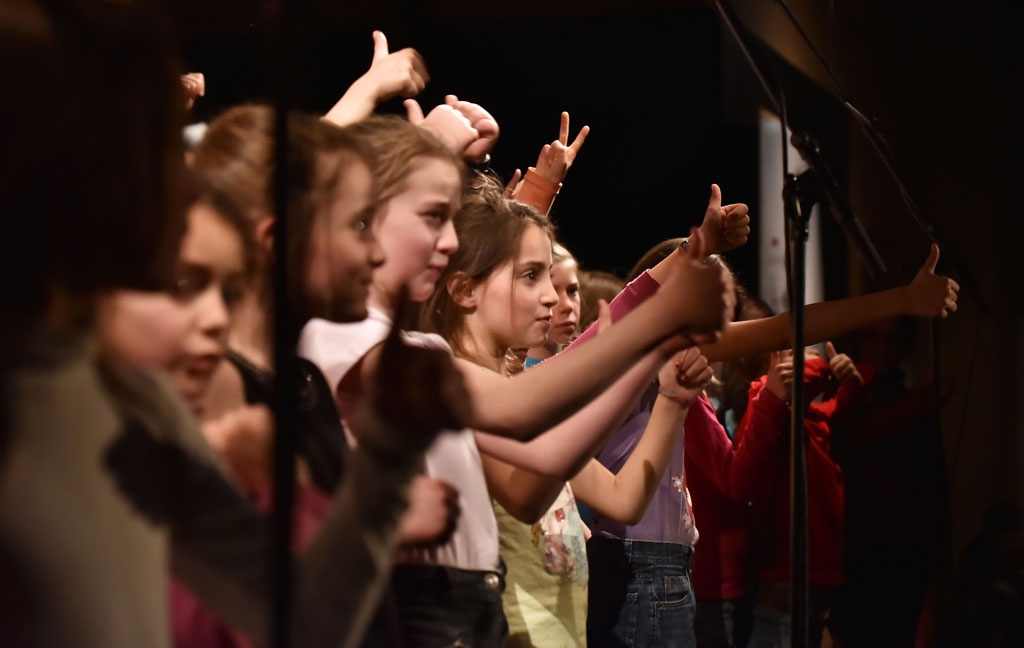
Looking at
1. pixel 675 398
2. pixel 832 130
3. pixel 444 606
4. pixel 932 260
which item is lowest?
pixel 444 606

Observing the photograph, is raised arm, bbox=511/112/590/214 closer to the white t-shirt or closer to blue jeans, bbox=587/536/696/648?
blue jeans, bbox=587/536/696/648

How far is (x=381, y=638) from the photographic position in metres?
0.75

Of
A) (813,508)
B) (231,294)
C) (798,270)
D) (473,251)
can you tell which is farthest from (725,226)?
(813,508)

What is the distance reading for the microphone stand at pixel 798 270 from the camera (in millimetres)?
1104

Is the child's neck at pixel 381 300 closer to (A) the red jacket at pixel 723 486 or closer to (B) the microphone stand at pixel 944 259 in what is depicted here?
(B) the microphone stand at pixel 944 259

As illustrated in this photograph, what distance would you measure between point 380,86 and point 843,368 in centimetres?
115

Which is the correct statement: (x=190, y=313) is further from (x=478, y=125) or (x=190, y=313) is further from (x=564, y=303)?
(x=564, y=303)

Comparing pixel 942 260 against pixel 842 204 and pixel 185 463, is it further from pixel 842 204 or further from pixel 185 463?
pixel 185 463

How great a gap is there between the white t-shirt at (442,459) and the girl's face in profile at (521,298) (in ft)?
0.89

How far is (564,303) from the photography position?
1651 millimetres

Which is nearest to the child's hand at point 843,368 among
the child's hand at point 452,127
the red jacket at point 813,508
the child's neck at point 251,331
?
the red jacket at point 813,508

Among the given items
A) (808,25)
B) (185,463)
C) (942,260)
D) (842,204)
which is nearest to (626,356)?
(185,463)

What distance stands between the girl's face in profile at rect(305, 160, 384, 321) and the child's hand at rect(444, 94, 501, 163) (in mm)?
396

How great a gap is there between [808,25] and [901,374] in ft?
3.12
